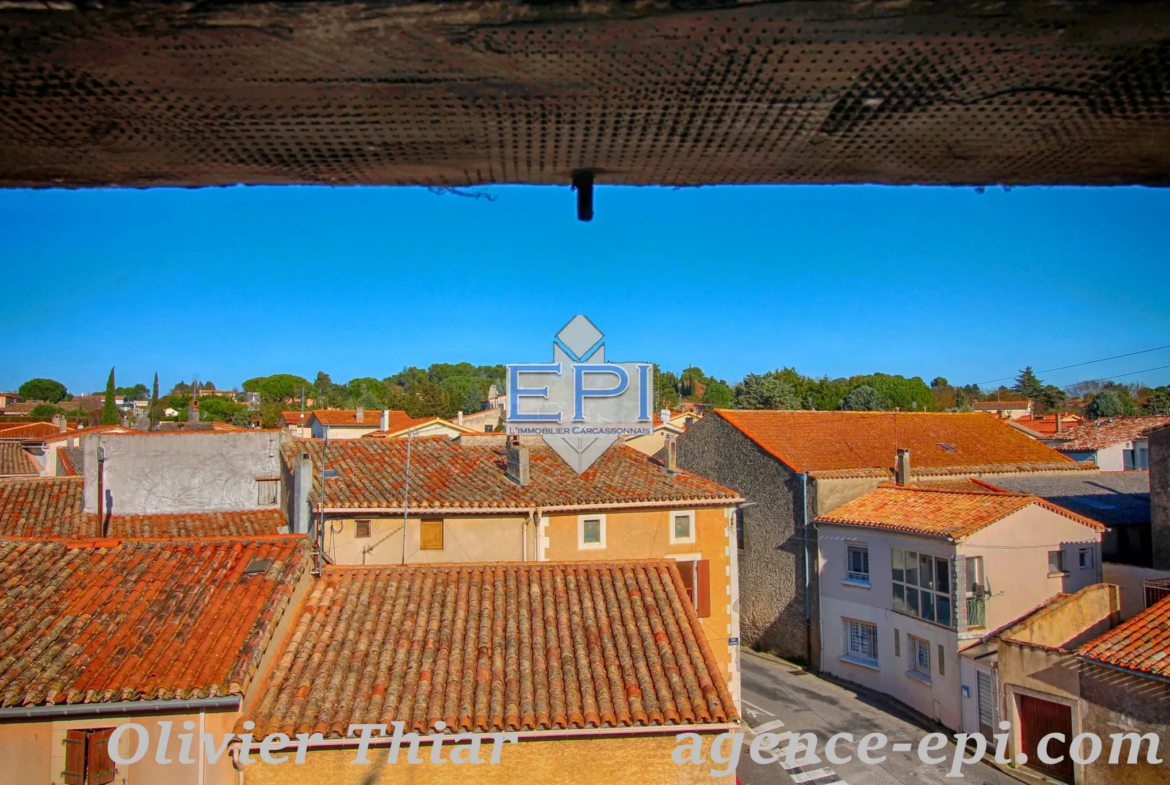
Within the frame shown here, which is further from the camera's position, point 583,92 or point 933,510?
point 933,510

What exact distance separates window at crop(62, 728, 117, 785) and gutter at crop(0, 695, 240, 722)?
212 millimetres

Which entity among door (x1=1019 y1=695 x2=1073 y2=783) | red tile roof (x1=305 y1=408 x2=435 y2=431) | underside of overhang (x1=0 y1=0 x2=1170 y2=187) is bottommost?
door (x1=1019 y1=695 x2=1073 y2=783)

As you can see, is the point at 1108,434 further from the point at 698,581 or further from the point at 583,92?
the point at 583,92

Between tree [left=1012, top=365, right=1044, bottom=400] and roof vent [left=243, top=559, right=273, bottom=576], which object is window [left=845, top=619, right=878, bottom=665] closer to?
roof vent [left=243, top=559, right=273, bottom=576]

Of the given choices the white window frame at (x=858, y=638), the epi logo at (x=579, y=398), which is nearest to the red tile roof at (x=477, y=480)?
the white window frame at (x=858, y=638)

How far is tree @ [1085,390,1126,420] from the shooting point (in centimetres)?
5494

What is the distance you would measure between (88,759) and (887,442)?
23.9 m

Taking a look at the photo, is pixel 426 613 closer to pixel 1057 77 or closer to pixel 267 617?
pixel 267 617

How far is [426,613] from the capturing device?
10.9 m

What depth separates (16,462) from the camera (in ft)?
99.6

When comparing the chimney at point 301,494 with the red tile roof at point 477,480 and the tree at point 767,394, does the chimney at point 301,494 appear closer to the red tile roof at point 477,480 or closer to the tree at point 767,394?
the red tile roof at point 477,480

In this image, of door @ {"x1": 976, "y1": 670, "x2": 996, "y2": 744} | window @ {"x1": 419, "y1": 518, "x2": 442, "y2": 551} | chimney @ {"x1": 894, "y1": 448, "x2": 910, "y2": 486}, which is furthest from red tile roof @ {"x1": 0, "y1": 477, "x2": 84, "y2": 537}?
chimney @ {"x1": 894, "y1": 448, "x2": 910, "y2": 486}

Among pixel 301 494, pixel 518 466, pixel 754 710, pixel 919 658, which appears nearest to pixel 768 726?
pixel 754 710

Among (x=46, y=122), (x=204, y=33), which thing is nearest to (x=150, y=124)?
(x=46, y=122)
